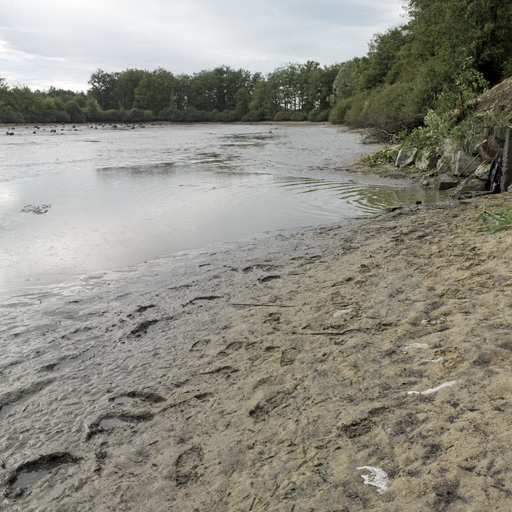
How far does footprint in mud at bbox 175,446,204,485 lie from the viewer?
95.2 inches

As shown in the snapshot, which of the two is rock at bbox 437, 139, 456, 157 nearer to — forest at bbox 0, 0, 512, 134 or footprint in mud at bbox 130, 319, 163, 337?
forest at bbox 0, 0, 512, 134

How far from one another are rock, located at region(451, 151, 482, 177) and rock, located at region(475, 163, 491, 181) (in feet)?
1.43

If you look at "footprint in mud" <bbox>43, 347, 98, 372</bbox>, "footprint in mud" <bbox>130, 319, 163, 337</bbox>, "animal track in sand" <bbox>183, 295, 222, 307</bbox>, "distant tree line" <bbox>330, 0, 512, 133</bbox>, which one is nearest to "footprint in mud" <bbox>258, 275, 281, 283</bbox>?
"animal track in sand" <bbox>183, 295, 222, 307</bbox>

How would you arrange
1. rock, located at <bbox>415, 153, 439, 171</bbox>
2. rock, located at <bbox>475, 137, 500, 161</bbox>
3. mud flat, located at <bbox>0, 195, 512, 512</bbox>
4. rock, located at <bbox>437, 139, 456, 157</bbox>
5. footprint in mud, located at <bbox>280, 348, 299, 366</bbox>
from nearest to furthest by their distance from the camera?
mud flat, located at <bbox>0, 195, 512, 512</bbox>
footprint in mud, located at <bbox>280, 348, 299, 366</bbox>
rock, located at <bbox>475, 137, 500, 161</bbox>
rock, located at <bbox>437, 139, 456, 157</bbox>
rock, located at <bbox>415, 153, 439, 171</bbox>

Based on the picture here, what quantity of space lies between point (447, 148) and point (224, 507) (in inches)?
514

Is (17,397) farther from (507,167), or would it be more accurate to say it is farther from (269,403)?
(507,167)

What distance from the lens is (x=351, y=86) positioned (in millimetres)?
82625

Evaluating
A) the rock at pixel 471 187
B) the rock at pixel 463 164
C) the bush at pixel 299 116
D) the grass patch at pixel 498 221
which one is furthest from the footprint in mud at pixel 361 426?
the bush at pixel 299 116

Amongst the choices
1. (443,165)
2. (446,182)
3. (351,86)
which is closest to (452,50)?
(443,165)

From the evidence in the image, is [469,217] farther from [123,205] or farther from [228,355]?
[123,205]

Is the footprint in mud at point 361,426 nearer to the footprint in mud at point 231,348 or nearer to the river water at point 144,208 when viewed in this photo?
the footprint in mud at point 231,348

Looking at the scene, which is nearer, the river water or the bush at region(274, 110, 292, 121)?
the river water

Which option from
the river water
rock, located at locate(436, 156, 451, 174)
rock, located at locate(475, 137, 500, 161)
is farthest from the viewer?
rock, located at locate(436, 156, 451, 174)

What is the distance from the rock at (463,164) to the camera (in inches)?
442
